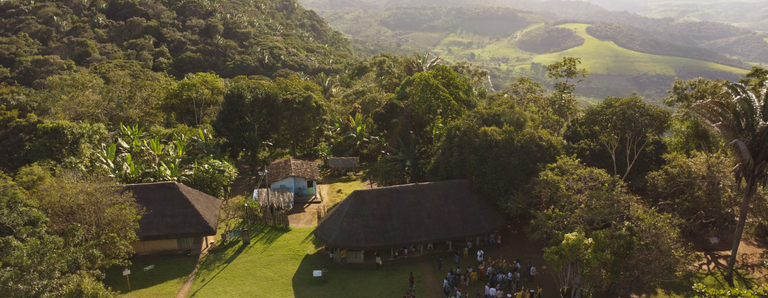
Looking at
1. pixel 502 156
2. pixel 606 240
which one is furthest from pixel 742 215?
pixel 502 156

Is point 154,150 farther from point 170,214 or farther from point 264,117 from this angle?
point 170,214

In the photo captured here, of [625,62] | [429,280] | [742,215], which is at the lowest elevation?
[429,280]

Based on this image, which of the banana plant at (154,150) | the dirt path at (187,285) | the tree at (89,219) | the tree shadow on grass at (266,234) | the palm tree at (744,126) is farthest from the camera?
the banana plant at (154,150)

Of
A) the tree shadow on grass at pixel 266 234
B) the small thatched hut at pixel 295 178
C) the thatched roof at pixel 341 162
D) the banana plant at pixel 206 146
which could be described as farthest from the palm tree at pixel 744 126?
the banana plant at pixel 206 146

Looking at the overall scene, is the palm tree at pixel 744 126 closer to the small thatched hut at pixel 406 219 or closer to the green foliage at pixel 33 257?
the small thatched hut at pixel 406 219

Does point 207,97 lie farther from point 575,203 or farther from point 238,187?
point 575,203
